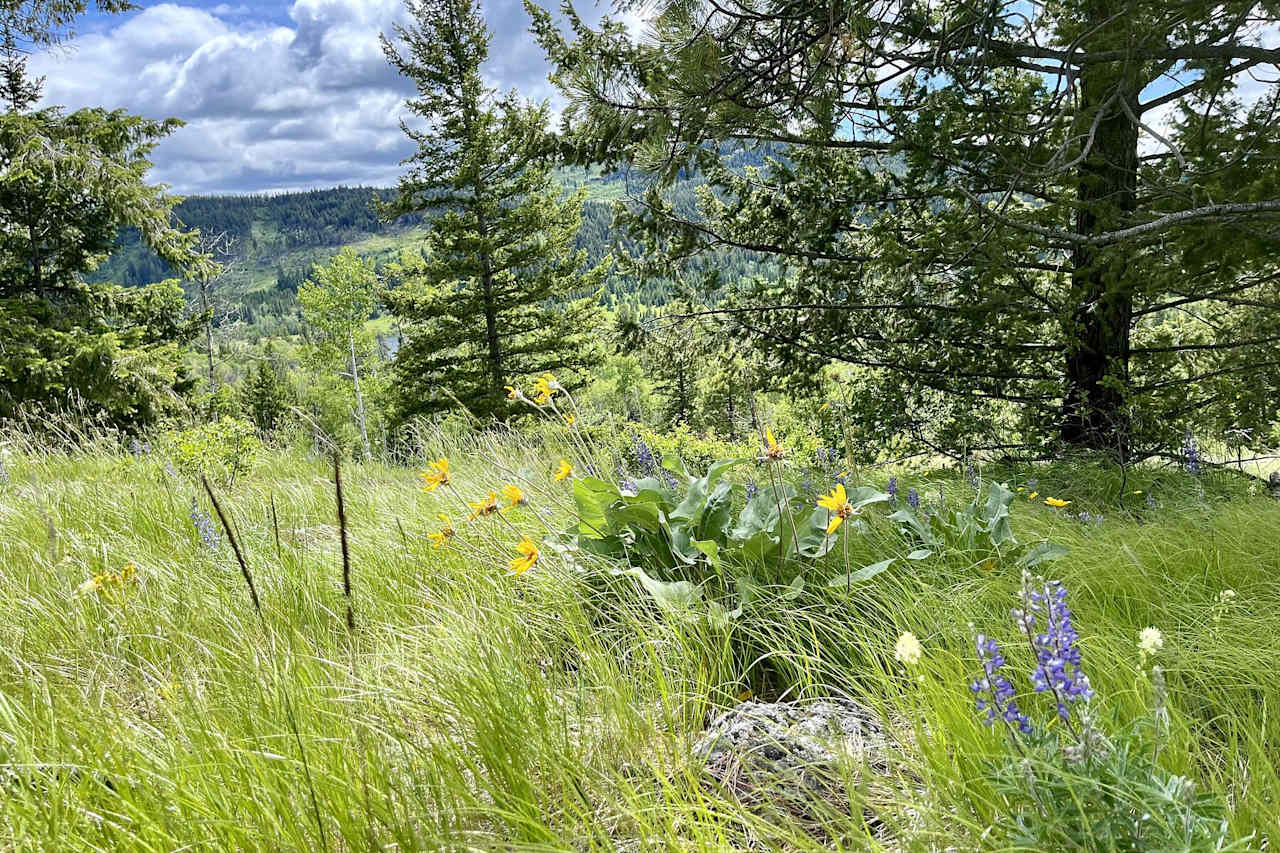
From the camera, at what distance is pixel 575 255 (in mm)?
20688

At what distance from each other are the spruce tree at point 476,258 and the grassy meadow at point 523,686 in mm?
15946

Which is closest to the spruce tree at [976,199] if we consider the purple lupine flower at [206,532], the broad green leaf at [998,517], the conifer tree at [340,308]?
the broad green leaf at [998,517]

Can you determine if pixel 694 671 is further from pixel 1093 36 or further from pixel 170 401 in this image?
pixel 170 401

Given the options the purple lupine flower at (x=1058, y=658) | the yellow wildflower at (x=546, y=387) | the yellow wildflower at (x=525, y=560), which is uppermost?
the yellow wildflower at (x=546, y=387)

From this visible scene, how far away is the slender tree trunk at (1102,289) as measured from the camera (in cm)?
395

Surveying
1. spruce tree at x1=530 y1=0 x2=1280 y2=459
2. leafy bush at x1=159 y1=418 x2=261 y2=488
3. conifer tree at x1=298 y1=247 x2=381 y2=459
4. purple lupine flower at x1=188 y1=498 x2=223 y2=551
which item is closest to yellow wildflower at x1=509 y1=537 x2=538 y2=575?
purple lupine flower at x1=188 y1=498 x2=223 y2=551

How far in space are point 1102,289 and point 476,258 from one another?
17.0 metres

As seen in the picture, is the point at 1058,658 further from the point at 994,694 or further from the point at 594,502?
the point at 594,502

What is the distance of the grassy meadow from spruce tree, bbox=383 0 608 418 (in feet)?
52.3

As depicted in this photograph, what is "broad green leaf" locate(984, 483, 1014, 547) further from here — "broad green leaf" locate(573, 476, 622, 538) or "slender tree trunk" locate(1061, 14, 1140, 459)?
"slender tree trunk" locate(1061, 14, 1140, 459)

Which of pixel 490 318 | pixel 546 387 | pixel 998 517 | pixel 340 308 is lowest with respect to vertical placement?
pixel 998 517

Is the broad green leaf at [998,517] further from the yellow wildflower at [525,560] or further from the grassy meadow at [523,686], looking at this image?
the yellow wildflower at [525,560]

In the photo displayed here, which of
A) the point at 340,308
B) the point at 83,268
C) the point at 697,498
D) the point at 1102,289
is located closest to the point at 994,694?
the point at 697,498

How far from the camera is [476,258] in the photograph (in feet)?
62.6
